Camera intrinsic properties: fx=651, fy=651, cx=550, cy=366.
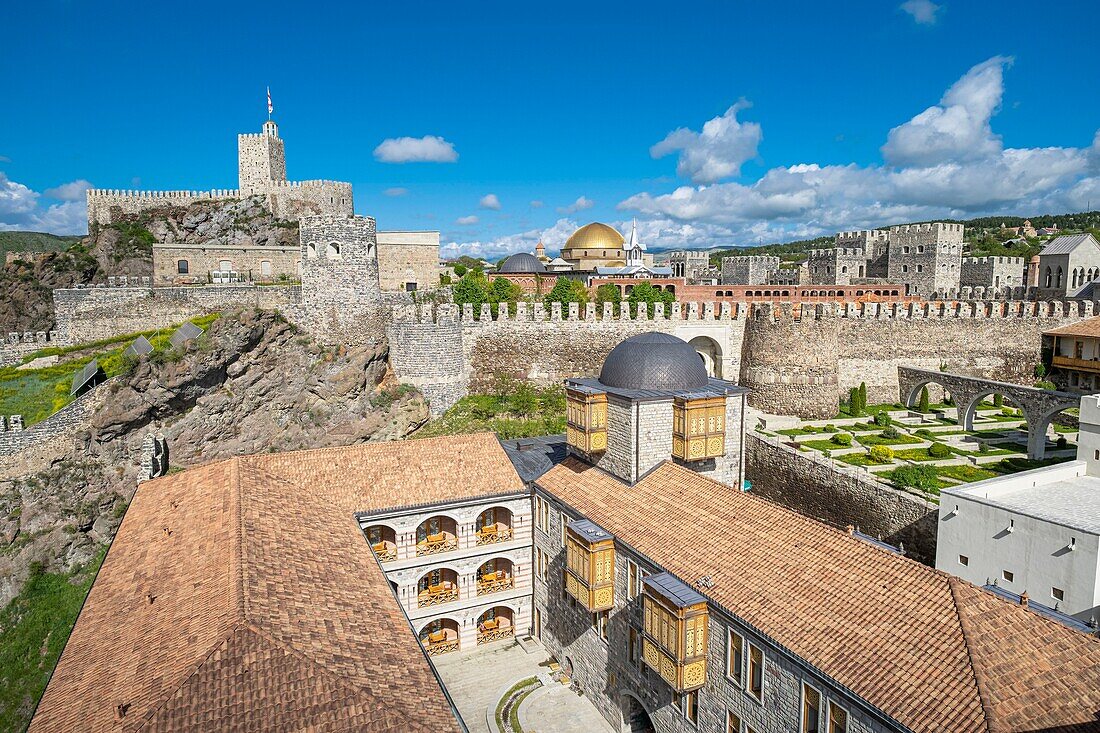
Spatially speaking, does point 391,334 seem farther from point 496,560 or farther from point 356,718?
point 356,718

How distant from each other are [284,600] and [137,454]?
47.9 feet

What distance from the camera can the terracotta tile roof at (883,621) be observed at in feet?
23.4

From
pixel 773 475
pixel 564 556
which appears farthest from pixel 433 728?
pixel 773 475

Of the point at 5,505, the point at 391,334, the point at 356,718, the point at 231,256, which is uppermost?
the point at 231,256

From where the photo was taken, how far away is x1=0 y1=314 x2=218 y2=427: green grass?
2078 centimetres

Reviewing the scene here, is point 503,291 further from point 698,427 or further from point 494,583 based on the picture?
point 698,427

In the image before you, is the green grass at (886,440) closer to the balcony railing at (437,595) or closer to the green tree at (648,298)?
the green tree at (648,298)

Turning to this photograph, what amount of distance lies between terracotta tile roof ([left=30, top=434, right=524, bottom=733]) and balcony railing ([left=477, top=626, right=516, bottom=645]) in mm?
4545

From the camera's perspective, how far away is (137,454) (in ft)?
68.7

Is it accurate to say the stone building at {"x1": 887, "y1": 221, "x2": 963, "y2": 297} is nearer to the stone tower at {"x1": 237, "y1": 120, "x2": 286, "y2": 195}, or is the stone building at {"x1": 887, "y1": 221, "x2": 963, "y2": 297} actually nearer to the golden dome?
the golden dome

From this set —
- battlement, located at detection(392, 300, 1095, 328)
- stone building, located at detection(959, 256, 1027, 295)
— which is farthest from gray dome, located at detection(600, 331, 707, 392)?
stone building, located at detection(959, 256, 1027, 295)

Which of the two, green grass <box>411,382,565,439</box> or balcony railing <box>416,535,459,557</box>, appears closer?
balcony railing <box>416,535,459,557</box>

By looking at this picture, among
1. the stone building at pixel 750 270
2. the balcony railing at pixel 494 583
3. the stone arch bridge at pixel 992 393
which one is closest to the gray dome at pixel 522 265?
the stone building at pixel 750 270

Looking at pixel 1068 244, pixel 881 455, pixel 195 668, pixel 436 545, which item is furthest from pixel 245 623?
pixel 1068 244
